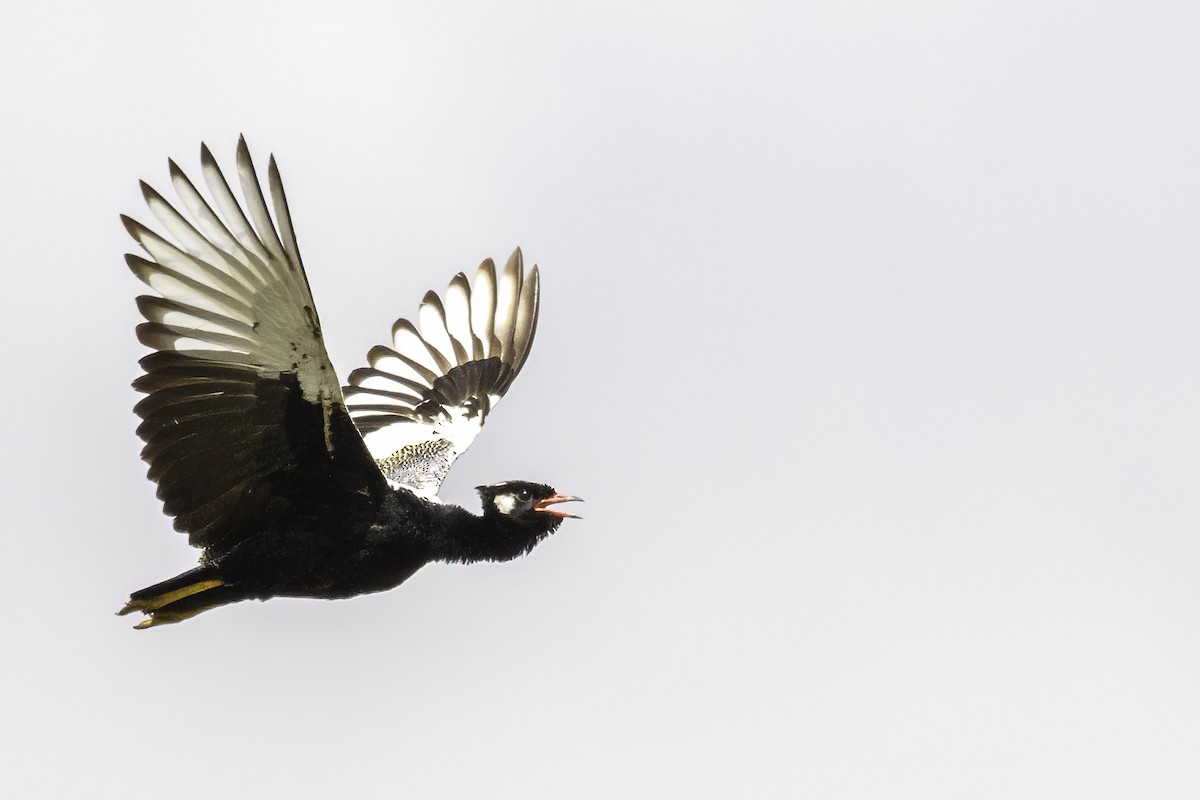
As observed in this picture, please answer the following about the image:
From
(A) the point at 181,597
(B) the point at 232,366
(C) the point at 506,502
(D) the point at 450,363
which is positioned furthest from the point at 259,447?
(D) the point at 450,363

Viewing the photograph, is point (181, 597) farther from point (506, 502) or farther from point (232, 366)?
point (506, 502)

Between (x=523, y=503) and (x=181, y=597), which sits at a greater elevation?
(x=523, y=503)

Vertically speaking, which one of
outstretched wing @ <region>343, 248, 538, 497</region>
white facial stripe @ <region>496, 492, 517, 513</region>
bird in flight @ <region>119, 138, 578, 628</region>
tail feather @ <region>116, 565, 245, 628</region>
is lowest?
tail feather @ <region>116, 565, 245, 628</region>

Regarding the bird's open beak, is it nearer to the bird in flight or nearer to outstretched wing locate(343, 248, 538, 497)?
the bird in flight

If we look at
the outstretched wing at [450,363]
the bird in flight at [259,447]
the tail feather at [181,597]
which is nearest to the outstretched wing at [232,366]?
the bird in flight at [259,447]

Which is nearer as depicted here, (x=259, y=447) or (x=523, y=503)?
(x=259, y=447)

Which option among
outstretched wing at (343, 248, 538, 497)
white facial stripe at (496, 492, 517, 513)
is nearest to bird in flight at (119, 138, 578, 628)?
white facial stripe at (496, 492, 517, 513)

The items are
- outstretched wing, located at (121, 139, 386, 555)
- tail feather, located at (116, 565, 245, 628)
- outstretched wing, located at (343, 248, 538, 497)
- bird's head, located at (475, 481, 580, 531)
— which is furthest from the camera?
outstretched wing, located at (343, 248, 538, 497)

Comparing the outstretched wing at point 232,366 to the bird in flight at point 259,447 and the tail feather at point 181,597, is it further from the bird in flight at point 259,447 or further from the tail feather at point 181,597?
the tail feather at point 181,597
